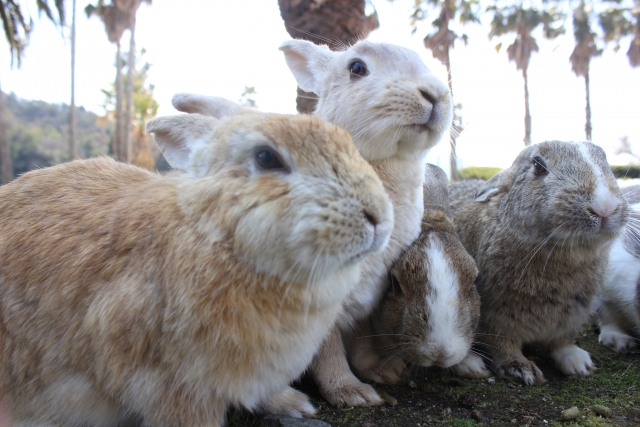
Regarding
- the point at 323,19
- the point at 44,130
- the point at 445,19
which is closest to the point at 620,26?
the point at 445,19

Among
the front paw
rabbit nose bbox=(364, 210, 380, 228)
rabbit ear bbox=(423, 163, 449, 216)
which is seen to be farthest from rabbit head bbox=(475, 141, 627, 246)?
rabbit nose bbox=(364, 210, 380, 228)

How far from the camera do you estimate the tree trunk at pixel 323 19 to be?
17.6ft

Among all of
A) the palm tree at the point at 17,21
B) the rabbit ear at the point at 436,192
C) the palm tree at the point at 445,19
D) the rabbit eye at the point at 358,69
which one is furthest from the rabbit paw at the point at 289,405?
the palm tree at the point at 445,19

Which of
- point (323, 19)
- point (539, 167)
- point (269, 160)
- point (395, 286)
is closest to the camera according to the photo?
point (269, 160)

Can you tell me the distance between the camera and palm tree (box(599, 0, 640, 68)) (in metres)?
22.2

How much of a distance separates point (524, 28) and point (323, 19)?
22.6m

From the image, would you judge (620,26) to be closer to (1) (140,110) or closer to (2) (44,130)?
(1) (140,110)

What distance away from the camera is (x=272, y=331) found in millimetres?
1879

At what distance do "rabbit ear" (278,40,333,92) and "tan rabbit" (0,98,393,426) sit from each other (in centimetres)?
135

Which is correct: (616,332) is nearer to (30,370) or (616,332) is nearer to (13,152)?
(30,370)

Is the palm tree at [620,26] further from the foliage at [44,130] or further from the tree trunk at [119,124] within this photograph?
the foliage at [44,130]

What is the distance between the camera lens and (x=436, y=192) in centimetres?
339

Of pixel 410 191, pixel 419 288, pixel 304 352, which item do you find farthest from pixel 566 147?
pixel 304 352

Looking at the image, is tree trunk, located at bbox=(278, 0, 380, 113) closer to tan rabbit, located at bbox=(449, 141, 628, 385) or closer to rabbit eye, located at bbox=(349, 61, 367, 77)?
rabbit eye, located at bbox=(349, 61, 367, 77)
